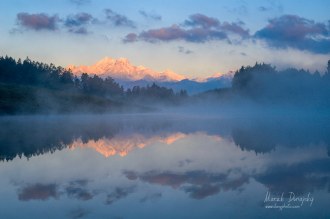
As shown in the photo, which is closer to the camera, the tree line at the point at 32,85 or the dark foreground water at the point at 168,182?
the dark foreground water at the point at 168,182

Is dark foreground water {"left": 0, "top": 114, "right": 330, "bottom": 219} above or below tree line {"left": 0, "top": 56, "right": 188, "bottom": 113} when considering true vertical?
below

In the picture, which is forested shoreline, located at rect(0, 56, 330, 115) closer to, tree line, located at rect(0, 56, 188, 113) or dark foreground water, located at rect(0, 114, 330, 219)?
tree line, located at rect(0, 56, 188, 113)

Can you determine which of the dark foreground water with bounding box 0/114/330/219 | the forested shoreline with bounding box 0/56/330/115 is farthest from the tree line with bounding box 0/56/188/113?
the dark foreground water with bounding box 0/114/330/219

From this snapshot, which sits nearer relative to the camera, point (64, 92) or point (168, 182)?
point (168, 182)

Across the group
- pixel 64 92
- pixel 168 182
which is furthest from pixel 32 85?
pixel 168 182

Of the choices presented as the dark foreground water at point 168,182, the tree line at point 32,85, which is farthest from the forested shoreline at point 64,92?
the dark foreground water at point 168,182

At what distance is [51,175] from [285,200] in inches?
444

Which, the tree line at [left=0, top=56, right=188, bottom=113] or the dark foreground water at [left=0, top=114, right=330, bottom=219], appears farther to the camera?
the tree line at [left=0, top=56, right=188, bottom=113]

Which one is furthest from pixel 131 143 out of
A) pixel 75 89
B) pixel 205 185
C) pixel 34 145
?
pixel 75 89

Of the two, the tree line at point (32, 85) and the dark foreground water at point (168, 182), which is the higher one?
the tree line at point (32, 85)

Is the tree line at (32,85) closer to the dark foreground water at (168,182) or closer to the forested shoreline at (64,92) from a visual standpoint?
the forested shoreline at (64,92)

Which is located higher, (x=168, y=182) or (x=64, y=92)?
(x=64, y=92)

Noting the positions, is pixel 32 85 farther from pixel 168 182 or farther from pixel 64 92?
pixel 168 182

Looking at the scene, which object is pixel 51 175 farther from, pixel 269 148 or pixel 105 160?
pixel 269 148
